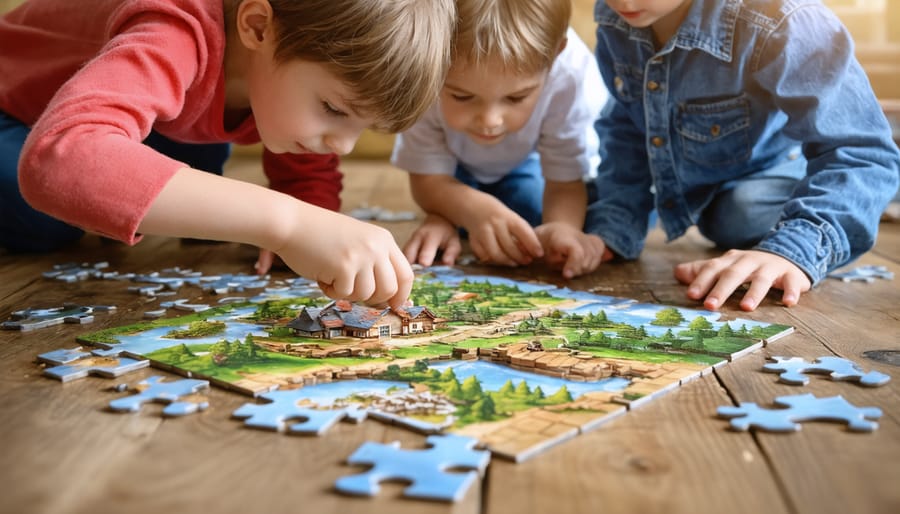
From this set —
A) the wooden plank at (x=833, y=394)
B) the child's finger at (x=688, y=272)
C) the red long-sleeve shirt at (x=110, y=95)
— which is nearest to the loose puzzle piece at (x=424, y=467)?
the wooden plank at (x=833, y=394)

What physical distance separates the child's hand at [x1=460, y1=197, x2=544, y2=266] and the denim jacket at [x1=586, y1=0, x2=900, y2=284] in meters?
0.18

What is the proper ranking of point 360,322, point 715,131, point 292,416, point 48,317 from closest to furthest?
point 292,416 < point 360,322 < point 48,317 < point 715,131

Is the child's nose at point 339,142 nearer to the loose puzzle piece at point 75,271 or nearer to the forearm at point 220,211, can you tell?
the forearm at point 220,211

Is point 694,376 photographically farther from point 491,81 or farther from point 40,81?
point 40,81

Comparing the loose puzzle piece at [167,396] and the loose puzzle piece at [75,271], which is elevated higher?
the loose puzzle piece at [75,271]

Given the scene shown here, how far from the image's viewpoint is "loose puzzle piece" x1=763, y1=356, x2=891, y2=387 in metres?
0.91

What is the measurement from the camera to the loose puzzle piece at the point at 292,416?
0.77m

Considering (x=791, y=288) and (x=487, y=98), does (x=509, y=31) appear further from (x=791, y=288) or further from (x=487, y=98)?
(x=791, y=288)

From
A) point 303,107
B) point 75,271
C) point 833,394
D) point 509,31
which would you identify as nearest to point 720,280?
point 833,394

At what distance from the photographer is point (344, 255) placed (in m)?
0.98

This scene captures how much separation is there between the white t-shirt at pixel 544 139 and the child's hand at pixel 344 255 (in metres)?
0.88

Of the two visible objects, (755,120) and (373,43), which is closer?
(373,43)

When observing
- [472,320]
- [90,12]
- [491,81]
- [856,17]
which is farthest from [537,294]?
[856,17]

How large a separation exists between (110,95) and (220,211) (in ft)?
0.63
